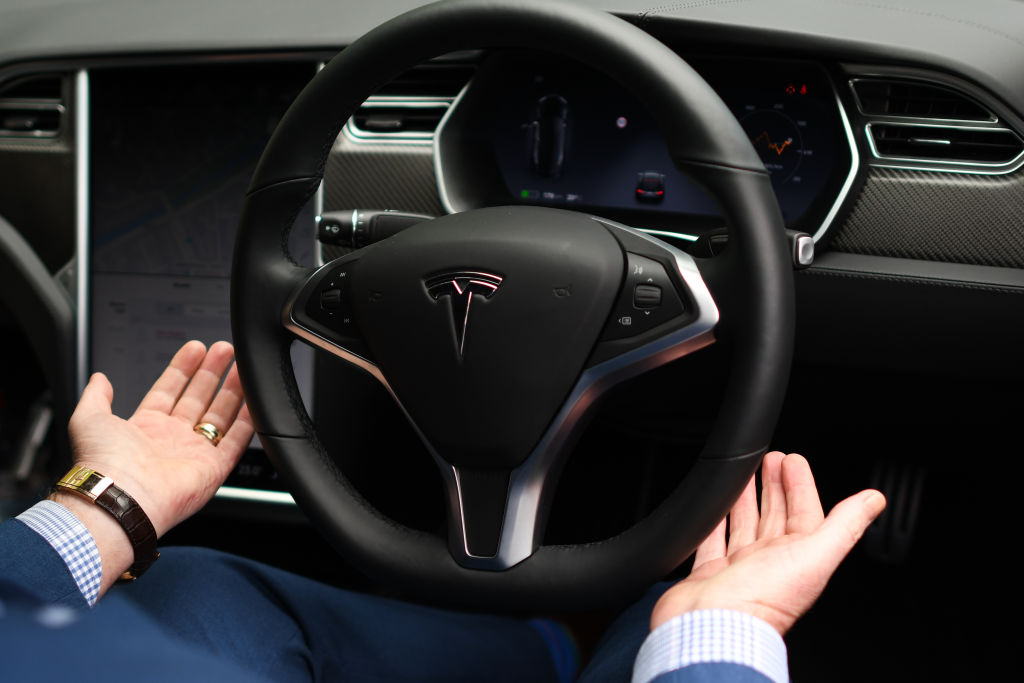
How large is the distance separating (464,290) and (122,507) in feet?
1.09

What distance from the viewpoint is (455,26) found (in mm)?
699

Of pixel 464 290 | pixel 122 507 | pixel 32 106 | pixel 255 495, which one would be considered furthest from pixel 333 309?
pixel 32 106

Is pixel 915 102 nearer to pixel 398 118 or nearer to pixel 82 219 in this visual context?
pixel 398 118

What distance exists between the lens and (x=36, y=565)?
64 cm

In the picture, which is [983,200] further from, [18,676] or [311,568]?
[311,568]

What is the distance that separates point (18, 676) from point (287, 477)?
0.51m

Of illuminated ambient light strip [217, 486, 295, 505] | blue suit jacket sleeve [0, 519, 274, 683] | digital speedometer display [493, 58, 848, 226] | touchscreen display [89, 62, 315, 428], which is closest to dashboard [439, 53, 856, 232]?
digital speedometer display [493, 58, 848, 226]

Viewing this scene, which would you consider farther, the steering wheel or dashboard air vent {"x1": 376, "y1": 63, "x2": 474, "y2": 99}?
dashboard air vent {"x1": 376, "y1": 63, "x2": 474, "y2": 99}

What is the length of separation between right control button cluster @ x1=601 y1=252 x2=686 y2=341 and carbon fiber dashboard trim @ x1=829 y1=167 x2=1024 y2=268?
404 mm

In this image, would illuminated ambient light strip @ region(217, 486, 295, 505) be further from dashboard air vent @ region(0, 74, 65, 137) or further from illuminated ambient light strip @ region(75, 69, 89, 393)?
dashboard air vent @ region(0, 74, 65, 137)

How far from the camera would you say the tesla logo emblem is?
69cm

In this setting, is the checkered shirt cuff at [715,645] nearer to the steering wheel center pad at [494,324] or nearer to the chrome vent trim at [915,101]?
the steering wheel center pad at [494,324]

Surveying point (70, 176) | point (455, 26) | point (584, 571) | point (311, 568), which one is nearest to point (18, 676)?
point (584, 571)

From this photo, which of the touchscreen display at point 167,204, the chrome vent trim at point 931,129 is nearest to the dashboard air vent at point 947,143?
the chrome vent trim at point 931,129
